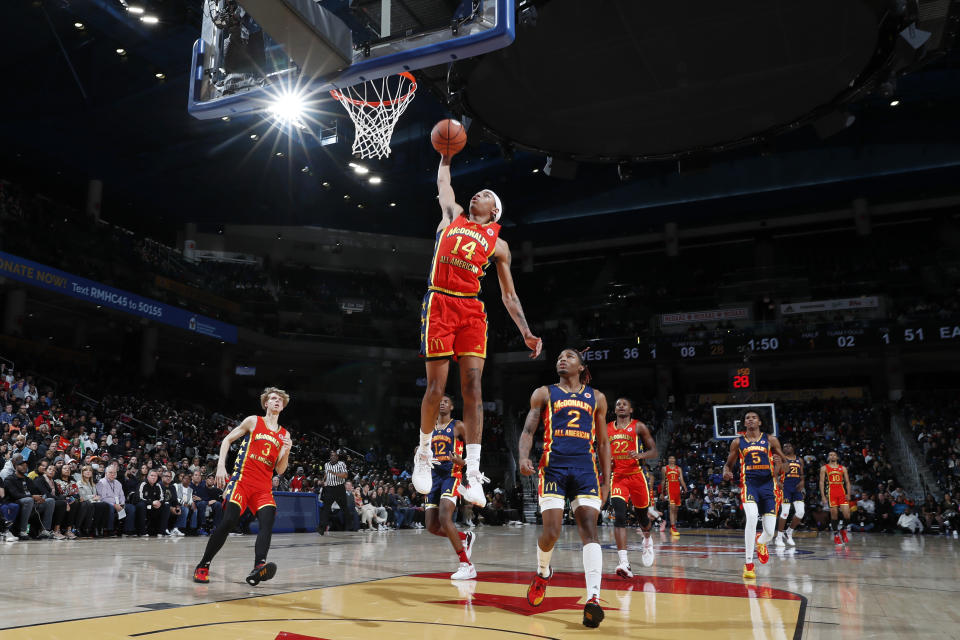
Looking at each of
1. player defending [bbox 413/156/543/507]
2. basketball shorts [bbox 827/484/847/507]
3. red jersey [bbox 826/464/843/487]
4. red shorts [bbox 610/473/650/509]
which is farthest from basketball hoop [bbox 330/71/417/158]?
basketball shorts [bbox 827/484/847/507]

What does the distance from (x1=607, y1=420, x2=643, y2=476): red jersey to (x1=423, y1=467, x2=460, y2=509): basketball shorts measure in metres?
2.25

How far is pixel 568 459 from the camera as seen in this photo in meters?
5.63

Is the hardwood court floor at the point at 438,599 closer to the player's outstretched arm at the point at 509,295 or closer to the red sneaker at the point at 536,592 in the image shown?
the red sneaker at the point at 536,592

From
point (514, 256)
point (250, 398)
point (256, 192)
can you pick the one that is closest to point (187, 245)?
point (256, 192)

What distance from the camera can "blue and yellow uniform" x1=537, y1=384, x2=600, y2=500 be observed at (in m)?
5.57

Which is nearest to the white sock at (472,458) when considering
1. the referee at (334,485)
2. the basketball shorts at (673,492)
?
the referee at (334,485)

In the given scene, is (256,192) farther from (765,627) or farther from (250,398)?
(765,627)

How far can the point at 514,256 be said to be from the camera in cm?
3769

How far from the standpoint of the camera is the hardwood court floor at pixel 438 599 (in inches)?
176

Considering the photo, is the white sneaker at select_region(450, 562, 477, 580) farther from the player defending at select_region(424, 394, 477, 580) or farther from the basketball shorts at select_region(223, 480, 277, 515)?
the basketball shorts at select_region(223, 480, 277, 515)

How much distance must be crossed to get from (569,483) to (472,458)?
0.78 m

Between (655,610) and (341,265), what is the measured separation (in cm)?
3242

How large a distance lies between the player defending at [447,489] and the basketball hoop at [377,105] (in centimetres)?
448

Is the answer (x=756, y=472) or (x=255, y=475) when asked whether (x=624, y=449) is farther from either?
(x=255, y=475)
